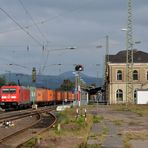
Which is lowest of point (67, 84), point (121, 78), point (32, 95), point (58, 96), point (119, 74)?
point (32, 95)

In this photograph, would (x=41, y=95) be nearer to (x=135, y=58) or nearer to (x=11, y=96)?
(x=11, y=96)

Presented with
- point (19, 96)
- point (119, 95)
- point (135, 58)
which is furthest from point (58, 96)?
point (19, 96)

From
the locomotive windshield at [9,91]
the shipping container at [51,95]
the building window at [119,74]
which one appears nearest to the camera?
the locomotive windshield at [9,91]

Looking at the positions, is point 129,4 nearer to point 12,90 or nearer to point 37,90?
point 37,90

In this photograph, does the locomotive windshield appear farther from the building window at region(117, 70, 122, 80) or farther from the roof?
the roof

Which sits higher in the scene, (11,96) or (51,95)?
(51,95)

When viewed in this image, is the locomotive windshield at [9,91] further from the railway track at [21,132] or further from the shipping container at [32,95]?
the railway track at [21,132]

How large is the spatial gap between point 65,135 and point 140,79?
77796mm

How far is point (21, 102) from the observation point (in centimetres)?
6688

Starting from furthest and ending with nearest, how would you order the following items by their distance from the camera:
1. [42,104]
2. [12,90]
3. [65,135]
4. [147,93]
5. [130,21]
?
[42,104] → [147,93] → [130,21] → [12,90] → [65,135]

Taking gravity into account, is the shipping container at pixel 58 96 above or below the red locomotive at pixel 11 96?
above

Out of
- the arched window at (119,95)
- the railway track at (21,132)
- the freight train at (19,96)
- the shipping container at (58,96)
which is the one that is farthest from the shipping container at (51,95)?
the railway track at (21,132)

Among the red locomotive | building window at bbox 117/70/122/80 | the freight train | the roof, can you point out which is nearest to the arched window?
building window at bbox 117/70/122/80

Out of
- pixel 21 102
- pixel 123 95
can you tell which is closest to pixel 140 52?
pixel 123 95
